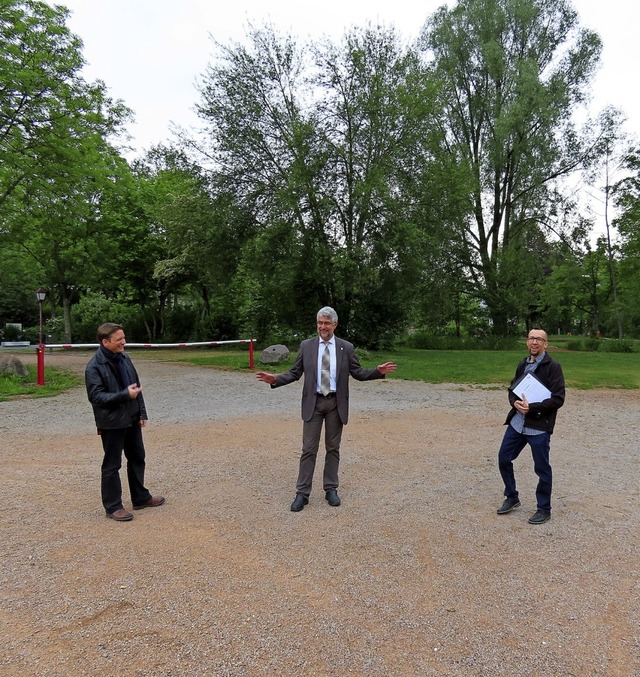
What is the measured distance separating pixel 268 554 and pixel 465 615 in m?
1.42

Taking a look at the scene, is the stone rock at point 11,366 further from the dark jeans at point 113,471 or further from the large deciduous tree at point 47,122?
the dark jeans at point 113,471

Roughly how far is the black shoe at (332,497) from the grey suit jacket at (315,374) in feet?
2.11

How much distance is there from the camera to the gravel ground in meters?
2.55

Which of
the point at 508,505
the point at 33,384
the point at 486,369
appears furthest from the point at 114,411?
the point at 486,369

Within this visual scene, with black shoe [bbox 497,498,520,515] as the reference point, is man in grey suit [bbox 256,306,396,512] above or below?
above

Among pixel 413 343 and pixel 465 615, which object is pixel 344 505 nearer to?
pixel 465 615

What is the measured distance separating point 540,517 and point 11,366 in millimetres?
13124

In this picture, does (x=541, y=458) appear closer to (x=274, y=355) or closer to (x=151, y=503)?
(x=151, y=503)

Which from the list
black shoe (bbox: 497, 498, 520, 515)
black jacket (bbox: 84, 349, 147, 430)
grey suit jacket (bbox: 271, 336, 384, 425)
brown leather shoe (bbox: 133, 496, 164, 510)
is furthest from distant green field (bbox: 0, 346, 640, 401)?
black shoe (bbox: 497, 498, 520, 515)

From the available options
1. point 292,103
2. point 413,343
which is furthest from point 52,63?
point 413,343

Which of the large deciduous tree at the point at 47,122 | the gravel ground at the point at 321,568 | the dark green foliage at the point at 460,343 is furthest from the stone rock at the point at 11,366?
the dark green foliage at the point at 460,343

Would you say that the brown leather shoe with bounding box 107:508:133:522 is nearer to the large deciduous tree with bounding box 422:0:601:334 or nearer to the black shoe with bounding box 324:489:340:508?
the black shoe with bounding box 324:489:340:508

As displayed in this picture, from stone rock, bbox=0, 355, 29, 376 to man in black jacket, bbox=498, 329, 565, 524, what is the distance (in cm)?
1271

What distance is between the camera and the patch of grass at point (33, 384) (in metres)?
11.2
